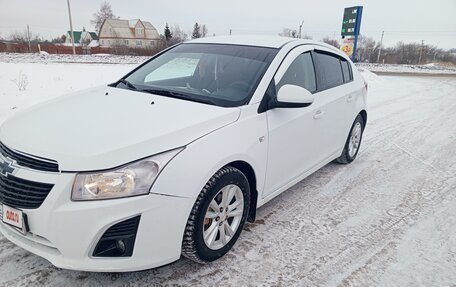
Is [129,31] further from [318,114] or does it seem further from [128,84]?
[318,114]

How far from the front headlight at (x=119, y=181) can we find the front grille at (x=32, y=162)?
0.17 metres

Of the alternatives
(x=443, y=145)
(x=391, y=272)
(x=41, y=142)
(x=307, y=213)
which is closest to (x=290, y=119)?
(x=307, y=213)

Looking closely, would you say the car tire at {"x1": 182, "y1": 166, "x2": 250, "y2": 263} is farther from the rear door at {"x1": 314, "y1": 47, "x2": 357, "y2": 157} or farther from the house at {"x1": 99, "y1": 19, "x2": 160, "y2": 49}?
the house at {"x1": 99, "y1": 19, "x2": 160, "y2": 49}

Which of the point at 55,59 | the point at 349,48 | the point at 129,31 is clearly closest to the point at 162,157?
the point at 349,48

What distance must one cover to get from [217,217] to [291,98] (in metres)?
1.14

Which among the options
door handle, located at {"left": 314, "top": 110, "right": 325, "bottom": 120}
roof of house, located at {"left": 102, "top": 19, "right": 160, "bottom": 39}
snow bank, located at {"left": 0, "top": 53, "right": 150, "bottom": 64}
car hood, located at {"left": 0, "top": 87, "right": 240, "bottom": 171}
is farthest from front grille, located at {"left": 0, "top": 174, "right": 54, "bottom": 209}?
roof of house, located at {"left": 102, "top": 19, "right": 160, "bottom": 39}

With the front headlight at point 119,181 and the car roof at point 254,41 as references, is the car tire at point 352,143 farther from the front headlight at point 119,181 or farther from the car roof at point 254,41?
the front headlight at point 119,181

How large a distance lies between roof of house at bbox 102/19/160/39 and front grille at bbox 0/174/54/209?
2823 inches

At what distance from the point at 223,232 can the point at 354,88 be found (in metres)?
2.94

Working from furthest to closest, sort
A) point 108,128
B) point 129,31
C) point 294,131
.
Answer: point 129,31 → point 294,131 → point 108,128

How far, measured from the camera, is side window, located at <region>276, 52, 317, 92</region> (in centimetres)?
312

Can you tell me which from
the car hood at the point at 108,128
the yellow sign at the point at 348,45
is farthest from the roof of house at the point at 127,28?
the car hood at the point at 108,128

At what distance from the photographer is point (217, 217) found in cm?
249

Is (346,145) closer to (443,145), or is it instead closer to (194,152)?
(443,145)
